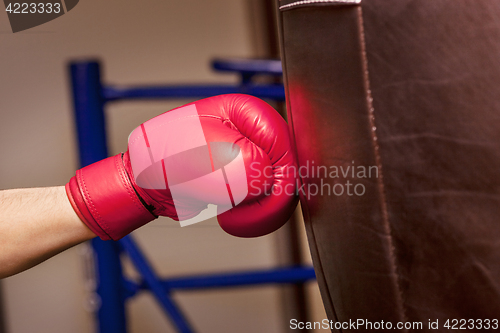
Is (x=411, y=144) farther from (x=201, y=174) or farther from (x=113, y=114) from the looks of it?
(x=113, y=114)

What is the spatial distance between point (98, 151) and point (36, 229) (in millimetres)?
439

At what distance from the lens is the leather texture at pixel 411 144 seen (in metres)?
0.36

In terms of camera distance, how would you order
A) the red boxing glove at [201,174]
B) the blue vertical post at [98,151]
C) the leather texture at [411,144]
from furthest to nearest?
the blue vertical post at [98,151] → the red boxing glove at [201,174] → the leather texture at [411,144]

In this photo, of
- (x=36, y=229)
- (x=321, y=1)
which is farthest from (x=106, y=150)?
(x=321, y=1)

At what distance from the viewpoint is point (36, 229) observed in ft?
1.86

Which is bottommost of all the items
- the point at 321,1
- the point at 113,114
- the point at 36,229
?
the point at 36,229

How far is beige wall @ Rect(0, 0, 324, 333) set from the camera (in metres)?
1.65

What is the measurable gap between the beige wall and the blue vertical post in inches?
28.9

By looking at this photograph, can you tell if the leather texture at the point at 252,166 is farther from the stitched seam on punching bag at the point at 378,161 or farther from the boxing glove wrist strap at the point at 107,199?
the stitched seam on punching bag at the point at 378,161

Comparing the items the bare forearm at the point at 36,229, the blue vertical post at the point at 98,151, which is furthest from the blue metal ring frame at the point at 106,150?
the bare forearm at the point at 36,229

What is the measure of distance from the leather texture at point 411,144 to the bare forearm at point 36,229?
40 centimetres

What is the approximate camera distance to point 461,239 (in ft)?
1.24

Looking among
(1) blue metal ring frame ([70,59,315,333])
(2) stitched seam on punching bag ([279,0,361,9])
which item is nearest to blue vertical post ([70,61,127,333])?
(1) blue metal ring frame ([70,59,315,333])

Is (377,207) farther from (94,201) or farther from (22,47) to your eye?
(22,47)
